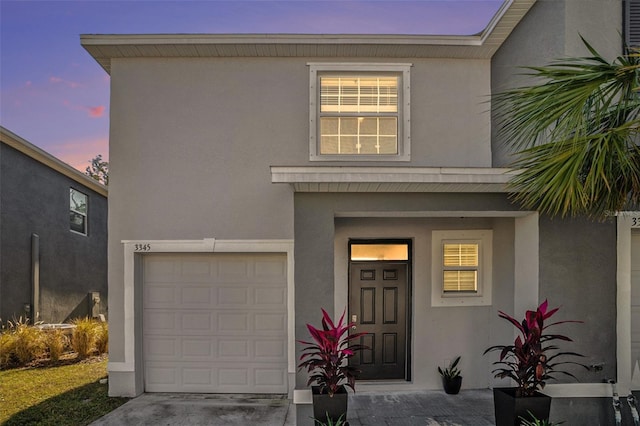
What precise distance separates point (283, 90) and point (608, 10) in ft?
15.2

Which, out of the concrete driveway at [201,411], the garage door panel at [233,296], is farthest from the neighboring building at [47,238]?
the garage door panel at [233,296]

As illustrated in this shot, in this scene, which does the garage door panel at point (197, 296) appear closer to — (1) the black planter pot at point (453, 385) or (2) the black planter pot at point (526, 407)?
(1) the black planter pot at point (453, 385)

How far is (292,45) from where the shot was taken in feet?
21.2

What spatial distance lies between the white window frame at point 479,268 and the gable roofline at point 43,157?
9.77 m

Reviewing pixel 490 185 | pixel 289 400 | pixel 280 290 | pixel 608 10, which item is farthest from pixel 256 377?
pixel 608 10

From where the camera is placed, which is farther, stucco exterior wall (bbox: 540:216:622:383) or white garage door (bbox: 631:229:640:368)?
white garage door (bbox: 631:229:640:368)

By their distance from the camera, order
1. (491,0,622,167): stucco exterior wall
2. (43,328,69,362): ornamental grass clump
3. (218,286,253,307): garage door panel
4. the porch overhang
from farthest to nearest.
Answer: (43,328,69,362): ornamental grass clump
(218,286,253,307): garage door panel
(491,0,622,167): stucco exterior wall
the porch overhang

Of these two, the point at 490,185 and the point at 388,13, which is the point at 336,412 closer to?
the point at 490,185

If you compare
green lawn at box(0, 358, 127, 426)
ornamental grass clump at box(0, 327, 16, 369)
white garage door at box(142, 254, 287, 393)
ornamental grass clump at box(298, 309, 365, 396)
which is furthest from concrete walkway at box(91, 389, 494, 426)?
ornamental grass clump at box(0, 327, 16, 369)

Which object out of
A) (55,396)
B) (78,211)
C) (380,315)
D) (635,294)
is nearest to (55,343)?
(55,396)

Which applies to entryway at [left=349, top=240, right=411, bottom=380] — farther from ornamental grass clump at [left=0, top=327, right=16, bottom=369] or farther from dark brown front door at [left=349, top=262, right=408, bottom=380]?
ornamental grass clump at [left=0, top=327, right=16, bottom=369]

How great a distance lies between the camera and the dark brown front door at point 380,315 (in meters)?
6.69

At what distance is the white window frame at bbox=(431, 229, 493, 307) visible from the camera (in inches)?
262

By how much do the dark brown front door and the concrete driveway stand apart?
1.50 meters
